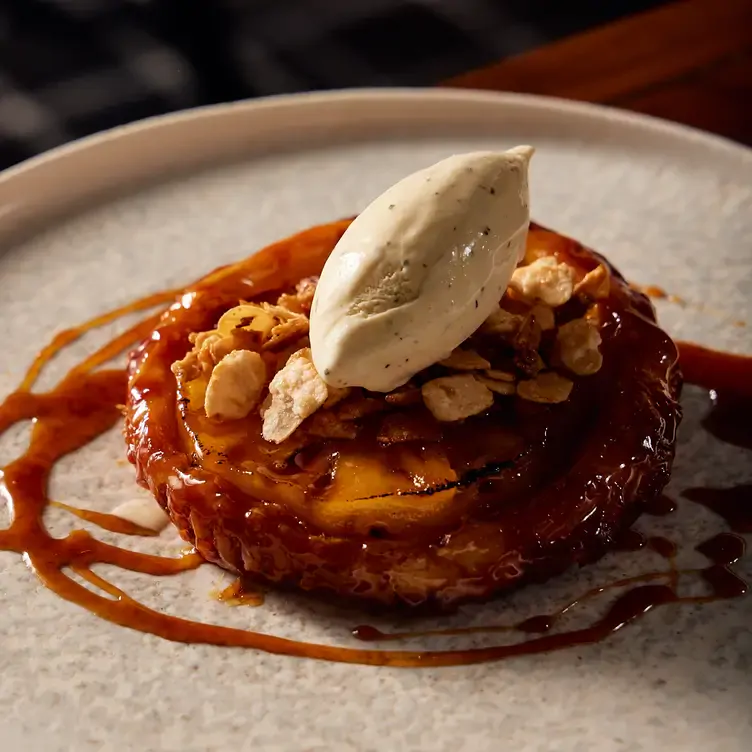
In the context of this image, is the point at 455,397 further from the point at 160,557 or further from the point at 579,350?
the point at 160,557

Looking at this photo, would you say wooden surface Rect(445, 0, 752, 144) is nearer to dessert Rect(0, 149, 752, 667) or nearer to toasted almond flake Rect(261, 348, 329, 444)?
dessert Rect(0, 149, 752, 667)

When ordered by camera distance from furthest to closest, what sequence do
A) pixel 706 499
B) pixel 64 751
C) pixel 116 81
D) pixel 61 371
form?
pixel 116 81 → pixel 61 371 → pixel 706 499 → pixel 64 751

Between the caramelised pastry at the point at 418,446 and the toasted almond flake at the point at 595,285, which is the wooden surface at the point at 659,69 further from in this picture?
the caramelised pastry at the point at 418,446

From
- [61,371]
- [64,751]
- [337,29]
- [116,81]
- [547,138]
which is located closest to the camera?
[64,751]

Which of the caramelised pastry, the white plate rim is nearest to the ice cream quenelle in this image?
the caramelised pastry

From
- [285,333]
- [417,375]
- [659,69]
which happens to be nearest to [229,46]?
[659,69]

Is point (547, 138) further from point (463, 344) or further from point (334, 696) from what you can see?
point (334, 696)

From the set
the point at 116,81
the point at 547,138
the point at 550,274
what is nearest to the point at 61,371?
the point at 550,274
